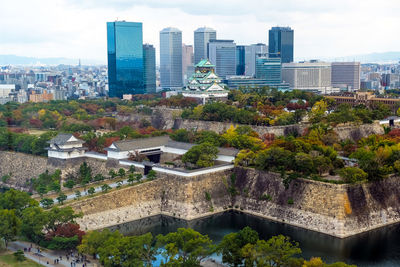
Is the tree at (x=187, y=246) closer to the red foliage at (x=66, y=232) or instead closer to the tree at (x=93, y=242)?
the tree at (x=93, y=242)

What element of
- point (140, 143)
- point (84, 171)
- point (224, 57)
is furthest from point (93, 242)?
point (224, 57)

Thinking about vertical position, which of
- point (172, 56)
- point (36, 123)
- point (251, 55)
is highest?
point (251, 55)

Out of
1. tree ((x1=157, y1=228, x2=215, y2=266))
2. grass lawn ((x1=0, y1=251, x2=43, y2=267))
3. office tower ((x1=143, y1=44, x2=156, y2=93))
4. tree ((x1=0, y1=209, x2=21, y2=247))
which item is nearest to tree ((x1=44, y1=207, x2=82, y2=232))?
tree ((x1=0, y1=209, x2=21, y2=247))

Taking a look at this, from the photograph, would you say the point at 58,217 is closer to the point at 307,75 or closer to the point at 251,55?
the point at 307,75

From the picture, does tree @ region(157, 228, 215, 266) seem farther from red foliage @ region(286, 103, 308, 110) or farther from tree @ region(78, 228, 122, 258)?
red foliage @ region(286, 103, 308, 110)

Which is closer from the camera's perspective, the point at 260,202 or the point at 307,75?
the point at 260,202
